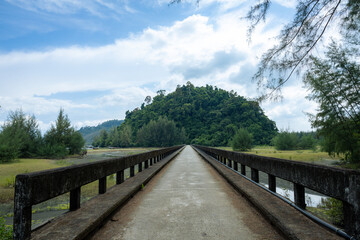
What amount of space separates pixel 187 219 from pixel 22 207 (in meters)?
2.22

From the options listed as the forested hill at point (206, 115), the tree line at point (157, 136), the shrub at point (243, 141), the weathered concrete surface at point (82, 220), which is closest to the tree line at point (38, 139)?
the weathered concrete surface at point (82, 220)

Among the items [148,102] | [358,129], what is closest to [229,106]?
[148,102]

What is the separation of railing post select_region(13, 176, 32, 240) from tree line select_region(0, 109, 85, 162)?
28.1 m

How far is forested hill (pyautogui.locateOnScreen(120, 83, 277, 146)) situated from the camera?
115 meters

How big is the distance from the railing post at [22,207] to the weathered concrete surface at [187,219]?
87 centimetres

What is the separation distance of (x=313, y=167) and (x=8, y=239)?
3893 mm

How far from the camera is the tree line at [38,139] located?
2916 centimetres

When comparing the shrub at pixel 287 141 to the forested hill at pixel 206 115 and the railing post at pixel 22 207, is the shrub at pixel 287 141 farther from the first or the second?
the railing post at pixel 22 207

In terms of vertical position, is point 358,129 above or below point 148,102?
below

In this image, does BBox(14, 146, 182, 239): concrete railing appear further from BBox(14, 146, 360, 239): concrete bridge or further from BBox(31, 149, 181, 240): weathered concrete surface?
BBox(31, 149, 181, 240): weathered concrete surface

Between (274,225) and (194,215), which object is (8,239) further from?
(274,225)

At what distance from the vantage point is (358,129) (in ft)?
49.1

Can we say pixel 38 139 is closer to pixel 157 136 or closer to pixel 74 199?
pixel 74 199

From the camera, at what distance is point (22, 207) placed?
215 cm
